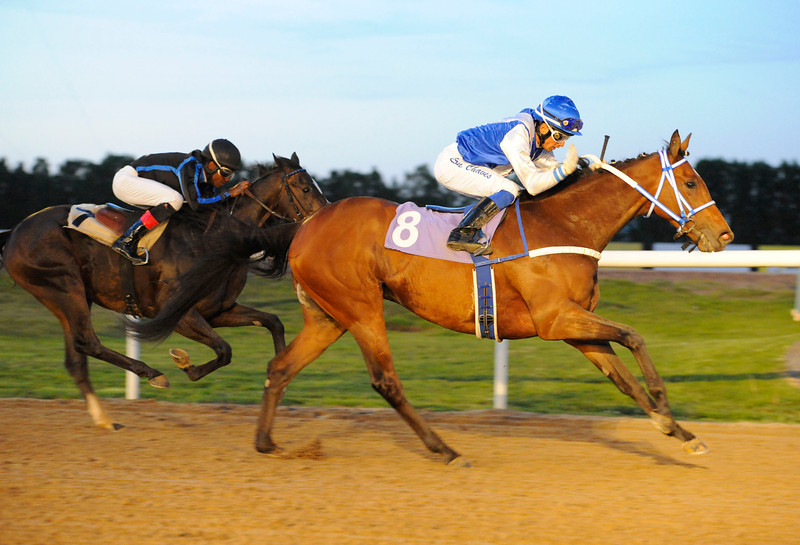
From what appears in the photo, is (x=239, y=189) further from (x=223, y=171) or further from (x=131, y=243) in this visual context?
(x=131, y=243)

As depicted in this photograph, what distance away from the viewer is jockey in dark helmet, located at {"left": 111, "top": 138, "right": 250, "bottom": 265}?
5.70 m

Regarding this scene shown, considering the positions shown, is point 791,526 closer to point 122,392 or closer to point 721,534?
point 721,534

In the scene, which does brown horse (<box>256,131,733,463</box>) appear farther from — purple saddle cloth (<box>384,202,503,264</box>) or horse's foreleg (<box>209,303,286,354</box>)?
horse's foreleg (<box>209,303,286,354</box>)

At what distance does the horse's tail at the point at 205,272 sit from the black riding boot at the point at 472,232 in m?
1.17

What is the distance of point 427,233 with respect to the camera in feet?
15.0

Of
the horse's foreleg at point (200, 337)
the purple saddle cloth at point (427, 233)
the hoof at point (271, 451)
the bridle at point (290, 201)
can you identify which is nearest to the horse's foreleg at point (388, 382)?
the purple saddle cloth at point (427, 233)

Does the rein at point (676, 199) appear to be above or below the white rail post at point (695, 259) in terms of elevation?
above

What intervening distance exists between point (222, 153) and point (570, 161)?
2490 millimetres

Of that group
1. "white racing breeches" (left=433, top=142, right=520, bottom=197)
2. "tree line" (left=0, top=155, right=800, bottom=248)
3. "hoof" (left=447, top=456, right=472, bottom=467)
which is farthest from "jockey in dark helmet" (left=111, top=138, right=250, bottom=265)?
"tree line" (left=0, top=155, right=800, bottom=248)

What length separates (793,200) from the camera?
1455 centimetres

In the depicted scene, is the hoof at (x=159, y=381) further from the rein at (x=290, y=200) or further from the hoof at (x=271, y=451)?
the rein at (x=290, y=200)

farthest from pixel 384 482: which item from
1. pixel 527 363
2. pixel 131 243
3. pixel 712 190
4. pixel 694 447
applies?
pixel 712 190

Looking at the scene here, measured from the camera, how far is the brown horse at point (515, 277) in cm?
436

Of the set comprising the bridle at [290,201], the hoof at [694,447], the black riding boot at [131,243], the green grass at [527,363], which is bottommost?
the green grass at [527,363]
